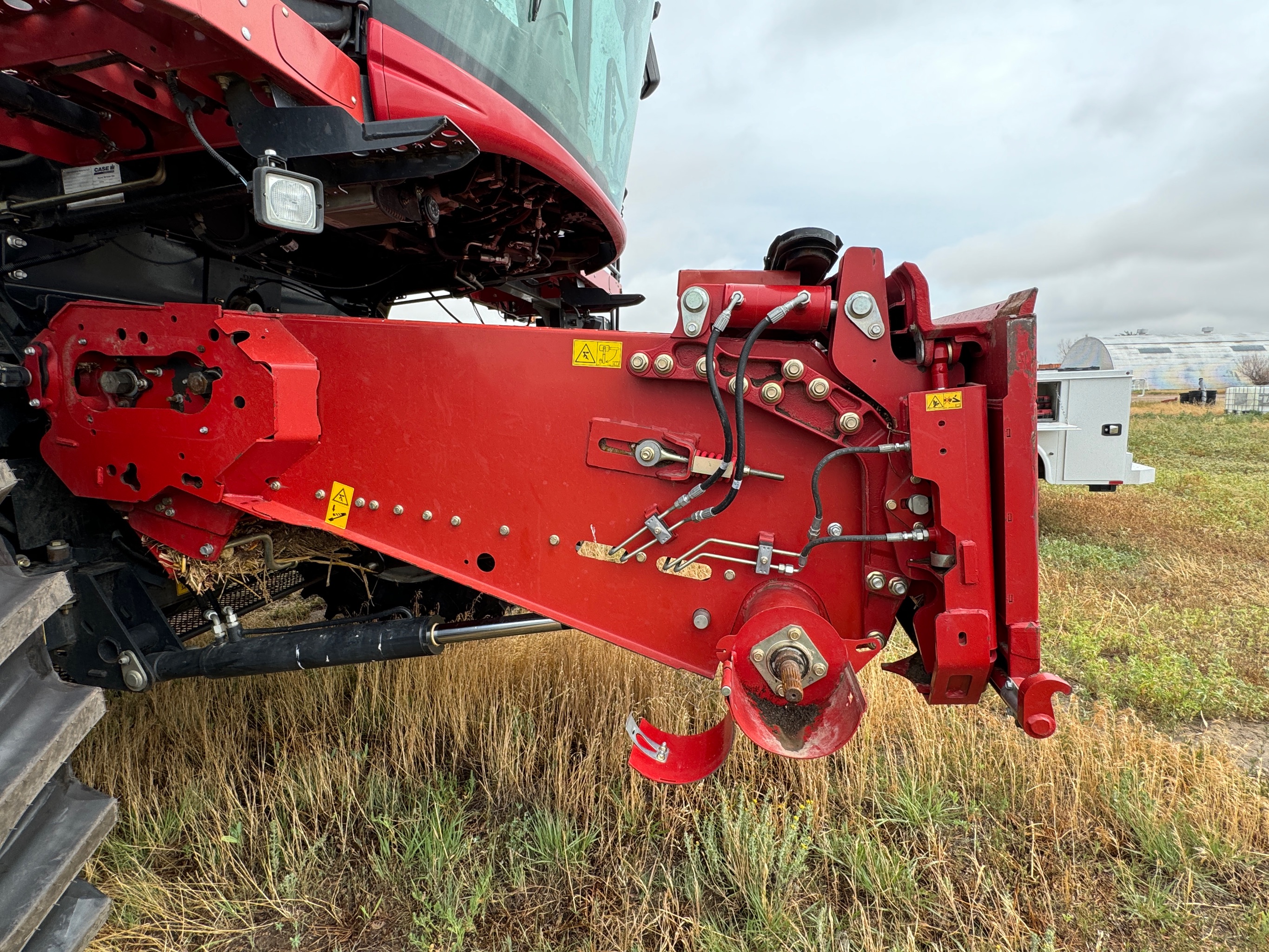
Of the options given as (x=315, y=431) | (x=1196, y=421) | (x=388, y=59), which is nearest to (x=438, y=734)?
(x=315, y=431)

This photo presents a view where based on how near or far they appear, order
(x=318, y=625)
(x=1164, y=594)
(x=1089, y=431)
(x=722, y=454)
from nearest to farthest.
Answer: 1. (x=722, y=454)
2. (x=318, y=625)
3. (x=1164, y=594)
4. (x=1089, y=431)

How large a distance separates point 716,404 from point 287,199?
1114 mm

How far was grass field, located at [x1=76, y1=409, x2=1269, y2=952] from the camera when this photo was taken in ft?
6.84

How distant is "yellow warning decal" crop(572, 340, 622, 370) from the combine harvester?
3 cm

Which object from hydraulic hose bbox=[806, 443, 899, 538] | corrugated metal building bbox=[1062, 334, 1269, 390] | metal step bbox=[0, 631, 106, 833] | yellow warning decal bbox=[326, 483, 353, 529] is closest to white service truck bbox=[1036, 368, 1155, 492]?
hydraulic hose bbox=[806, 443, 899, 538]

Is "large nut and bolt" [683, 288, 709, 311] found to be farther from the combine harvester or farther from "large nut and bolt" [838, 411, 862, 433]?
"large nut and bolt" [838, 411, 862, 433]

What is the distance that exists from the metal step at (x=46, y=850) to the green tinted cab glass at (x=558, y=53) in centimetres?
202

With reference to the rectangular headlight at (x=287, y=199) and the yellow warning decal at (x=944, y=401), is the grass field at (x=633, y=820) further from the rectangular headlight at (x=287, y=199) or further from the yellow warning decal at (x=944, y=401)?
the rectangular headlight at (x=287, y=199)

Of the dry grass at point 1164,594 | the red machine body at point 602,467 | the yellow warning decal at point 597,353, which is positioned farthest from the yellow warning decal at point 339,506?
the dry grass at point 1164,594

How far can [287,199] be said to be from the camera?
155 centimetres

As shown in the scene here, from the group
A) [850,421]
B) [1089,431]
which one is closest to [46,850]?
[850,421]

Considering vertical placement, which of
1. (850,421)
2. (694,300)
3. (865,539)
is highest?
(694,300)

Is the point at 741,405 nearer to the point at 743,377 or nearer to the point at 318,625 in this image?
the point at 743,377

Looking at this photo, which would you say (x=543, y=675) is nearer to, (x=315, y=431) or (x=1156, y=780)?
(x=315, y=431)
